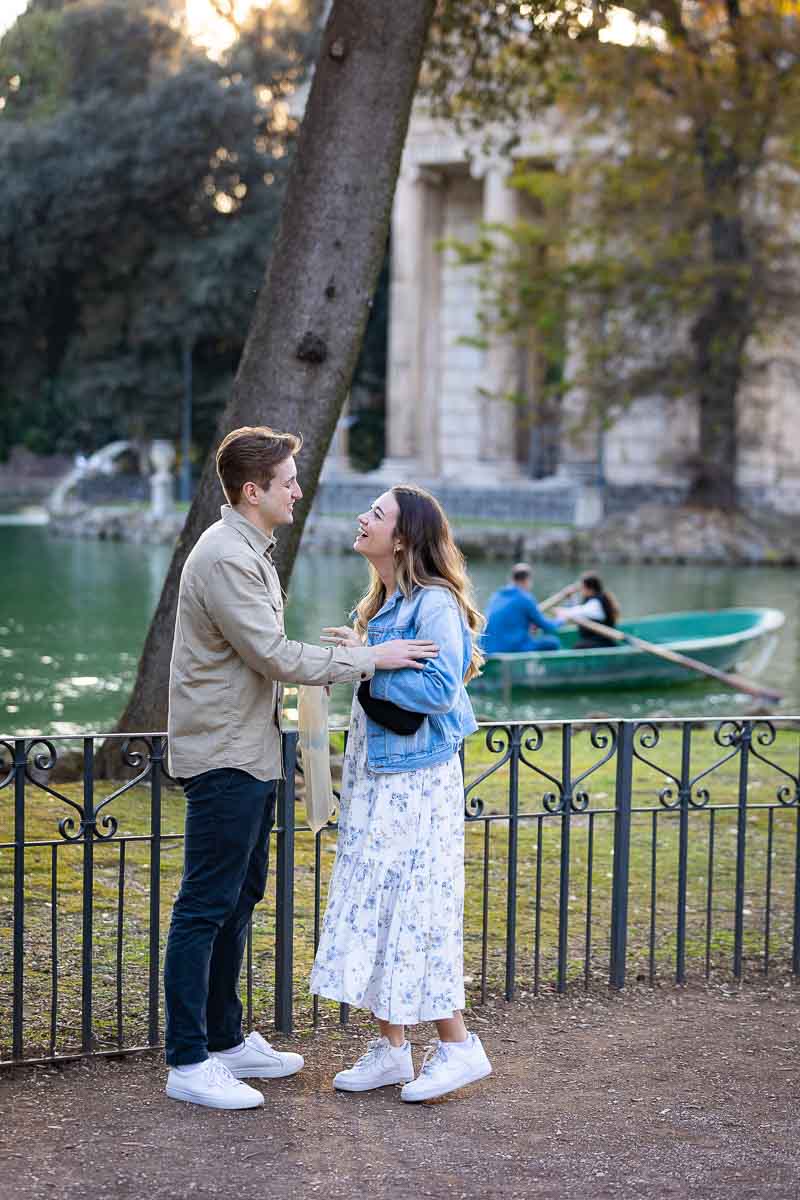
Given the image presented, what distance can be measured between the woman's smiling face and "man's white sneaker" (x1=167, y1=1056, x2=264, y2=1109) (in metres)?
1.60

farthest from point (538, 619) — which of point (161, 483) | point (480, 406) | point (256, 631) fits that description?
point (480, 406)

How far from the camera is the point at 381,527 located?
4.80 metres

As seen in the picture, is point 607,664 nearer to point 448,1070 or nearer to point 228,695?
point 448,1070

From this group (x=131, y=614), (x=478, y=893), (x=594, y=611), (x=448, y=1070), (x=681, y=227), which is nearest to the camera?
(x=448, y=1070)

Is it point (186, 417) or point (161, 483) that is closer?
point (161, 483)

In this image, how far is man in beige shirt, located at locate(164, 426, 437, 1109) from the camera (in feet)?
15.0

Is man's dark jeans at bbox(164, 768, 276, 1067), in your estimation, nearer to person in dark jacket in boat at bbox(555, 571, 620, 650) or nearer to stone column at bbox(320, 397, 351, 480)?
person in dark jacket in boat at bbox(555, 571, 620, 650)

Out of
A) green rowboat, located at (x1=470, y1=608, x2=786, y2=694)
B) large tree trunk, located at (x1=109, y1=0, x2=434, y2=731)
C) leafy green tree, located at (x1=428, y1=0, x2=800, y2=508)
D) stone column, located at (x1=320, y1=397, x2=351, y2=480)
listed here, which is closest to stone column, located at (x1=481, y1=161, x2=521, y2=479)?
stone column, located at (x1=320, y1=397, x2=351, y2=480)

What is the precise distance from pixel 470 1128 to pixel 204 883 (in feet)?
3.45

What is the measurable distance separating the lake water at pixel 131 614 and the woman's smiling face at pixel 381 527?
10518 mm

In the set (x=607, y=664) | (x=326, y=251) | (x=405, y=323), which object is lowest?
(x=607, y=664)

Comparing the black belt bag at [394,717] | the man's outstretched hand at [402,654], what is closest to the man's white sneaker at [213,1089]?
the black belt bag at [394,717]

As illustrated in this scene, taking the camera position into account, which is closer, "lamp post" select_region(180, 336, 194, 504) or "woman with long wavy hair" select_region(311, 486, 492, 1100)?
"woman with long wavy hair" select_region(311, 486, 492, 1100)

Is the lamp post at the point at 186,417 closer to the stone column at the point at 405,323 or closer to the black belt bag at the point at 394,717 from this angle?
the stone column at the point at 405,323
